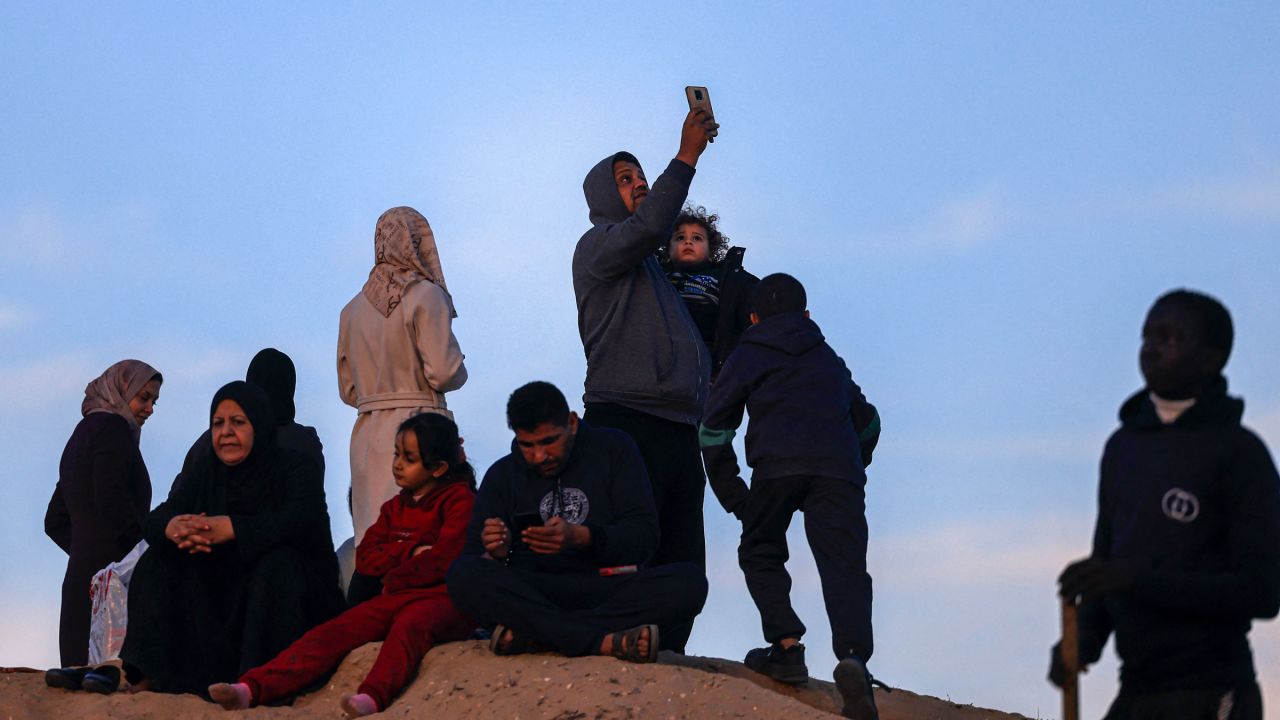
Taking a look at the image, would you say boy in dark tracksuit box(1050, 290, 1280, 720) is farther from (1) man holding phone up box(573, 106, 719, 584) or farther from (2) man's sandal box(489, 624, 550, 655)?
(1) man holding phone up box(573, 106, 719, 584)

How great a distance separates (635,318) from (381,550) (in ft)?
5.70

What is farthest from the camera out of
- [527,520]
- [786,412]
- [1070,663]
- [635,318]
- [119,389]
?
[119,389]

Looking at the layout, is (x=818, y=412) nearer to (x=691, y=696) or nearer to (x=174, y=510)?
(x=691, y=696)

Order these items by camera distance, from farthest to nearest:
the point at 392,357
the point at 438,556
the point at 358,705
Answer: the point at 392,357, the point at 438,556, the point at 358,705

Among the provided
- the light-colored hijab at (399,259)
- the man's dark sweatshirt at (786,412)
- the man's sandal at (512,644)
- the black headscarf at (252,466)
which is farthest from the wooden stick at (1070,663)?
the light-colored hijab at (399,259)

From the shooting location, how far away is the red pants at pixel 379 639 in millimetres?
7051

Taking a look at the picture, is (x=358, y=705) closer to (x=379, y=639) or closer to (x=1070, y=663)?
(x=379, y=639)

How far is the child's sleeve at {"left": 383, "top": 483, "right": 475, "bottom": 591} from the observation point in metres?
7.48

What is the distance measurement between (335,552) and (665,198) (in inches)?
99.3

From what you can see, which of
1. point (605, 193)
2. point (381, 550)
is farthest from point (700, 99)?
point (381, 550)

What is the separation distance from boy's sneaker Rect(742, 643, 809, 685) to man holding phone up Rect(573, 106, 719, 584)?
2.29 ft

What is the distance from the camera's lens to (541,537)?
6.87 m

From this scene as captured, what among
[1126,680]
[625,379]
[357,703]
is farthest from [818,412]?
[1126,680]

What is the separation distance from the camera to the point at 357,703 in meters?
6.82
